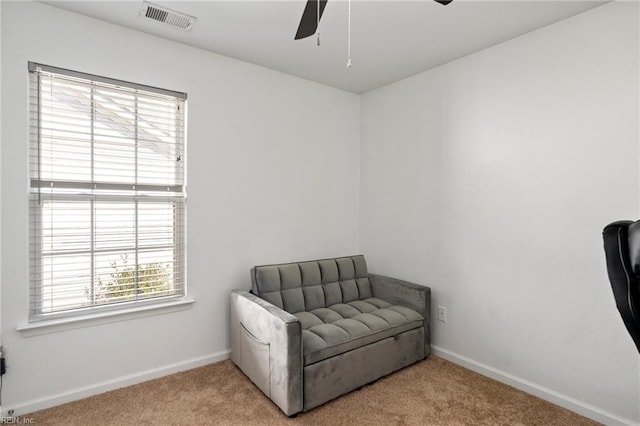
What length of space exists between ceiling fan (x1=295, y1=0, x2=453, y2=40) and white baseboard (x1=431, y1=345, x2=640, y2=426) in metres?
2.50

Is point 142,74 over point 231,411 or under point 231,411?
over

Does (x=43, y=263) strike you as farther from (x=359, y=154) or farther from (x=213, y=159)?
(x=359, y=154)

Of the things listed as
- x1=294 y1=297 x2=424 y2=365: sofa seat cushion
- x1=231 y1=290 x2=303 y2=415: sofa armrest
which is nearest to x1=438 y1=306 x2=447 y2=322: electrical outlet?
x1=294 y1=297 x2=424 y2=365: sofa seat cushion

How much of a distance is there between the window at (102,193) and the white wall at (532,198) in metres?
2.10

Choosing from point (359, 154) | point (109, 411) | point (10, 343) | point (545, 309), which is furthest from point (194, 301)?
point (545, 309)

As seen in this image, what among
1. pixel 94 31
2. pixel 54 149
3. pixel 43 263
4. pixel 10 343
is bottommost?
pixel 10 343

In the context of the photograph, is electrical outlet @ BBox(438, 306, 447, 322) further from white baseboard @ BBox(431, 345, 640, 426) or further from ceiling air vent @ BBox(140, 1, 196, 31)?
ceiling air vent @ BBox(140, 1, 196, 31)

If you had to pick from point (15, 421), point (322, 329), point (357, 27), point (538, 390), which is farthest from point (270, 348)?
point (357, 27)

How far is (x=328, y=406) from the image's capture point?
88.3 inches

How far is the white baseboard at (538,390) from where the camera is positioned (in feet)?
6.79

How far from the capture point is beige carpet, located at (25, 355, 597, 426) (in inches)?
82.0

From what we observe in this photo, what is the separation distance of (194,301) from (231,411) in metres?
0.89

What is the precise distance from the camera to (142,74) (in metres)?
2.49

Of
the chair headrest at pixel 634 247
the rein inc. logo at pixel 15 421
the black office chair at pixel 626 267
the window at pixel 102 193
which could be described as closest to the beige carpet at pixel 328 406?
the rein inc. logo at pixel 15 421
